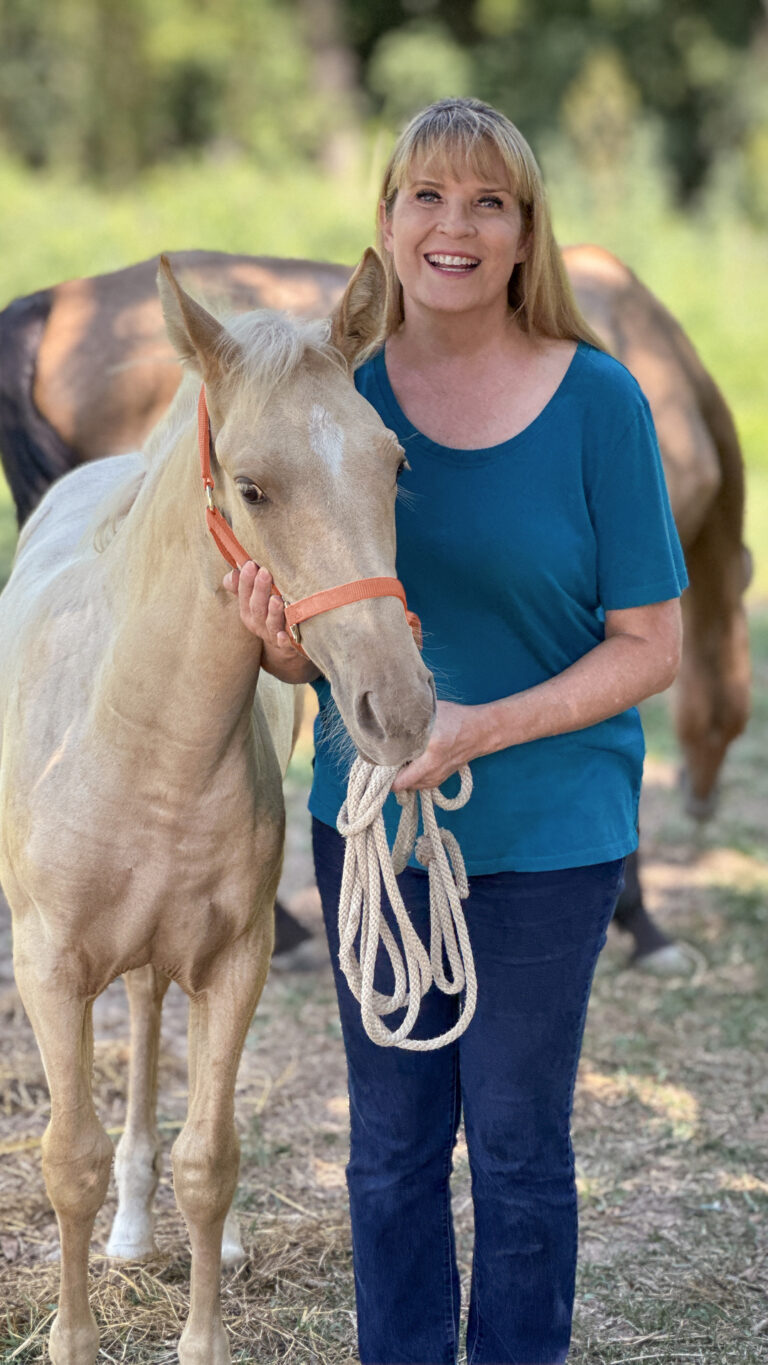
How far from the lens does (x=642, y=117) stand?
24.0 meters

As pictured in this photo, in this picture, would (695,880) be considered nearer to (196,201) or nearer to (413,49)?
(196,201)

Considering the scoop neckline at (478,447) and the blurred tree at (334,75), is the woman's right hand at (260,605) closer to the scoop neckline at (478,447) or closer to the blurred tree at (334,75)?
the scoop neckline at (478,447)

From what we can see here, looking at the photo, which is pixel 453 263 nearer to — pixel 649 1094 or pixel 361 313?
pixel 361 313

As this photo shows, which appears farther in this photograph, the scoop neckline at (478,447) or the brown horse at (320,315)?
the brown horse at (320,315)

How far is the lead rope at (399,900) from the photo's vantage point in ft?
6.08

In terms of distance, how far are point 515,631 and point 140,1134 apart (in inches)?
58.9

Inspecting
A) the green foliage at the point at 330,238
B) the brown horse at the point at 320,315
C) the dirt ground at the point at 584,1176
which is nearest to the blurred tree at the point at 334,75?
the green foliage at the point at 330,238

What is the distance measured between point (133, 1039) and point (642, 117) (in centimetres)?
2433

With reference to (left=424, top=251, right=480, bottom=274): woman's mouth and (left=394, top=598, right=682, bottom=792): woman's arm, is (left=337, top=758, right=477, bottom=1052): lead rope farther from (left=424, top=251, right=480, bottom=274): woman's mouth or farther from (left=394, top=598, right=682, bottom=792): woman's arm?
(left=424, top=251, right=480, bottom=274): woman's mouth

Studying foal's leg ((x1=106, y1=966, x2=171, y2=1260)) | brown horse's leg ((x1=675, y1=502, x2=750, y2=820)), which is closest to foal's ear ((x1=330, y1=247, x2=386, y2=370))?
foal's leg ((x1=106, y1=966, x2=171, y2=1260))

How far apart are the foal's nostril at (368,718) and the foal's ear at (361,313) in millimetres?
511

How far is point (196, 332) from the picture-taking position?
67.1 inches

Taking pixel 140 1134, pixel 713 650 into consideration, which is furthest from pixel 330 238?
pixel 140 1134

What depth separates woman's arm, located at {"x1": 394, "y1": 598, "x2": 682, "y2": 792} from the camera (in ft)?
5.82
